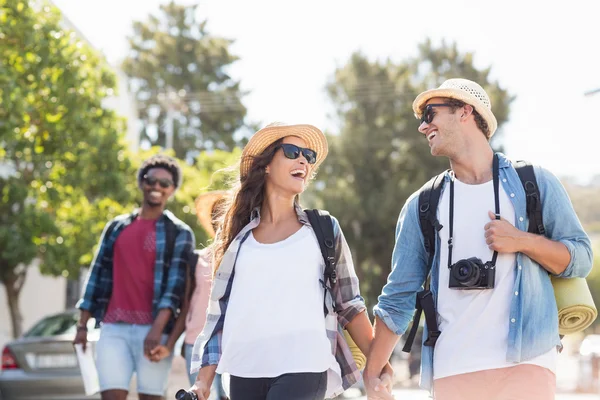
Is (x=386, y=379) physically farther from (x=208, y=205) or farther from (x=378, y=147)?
(x=378, y=147)

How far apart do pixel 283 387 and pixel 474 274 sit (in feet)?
3.00

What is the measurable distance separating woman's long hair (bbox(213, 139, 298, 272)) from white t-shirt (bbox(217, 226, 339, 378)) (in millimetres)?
297

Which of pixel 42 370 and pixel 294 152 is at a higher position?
pixel 294 152

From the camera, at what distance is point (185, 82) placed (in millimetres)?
50344

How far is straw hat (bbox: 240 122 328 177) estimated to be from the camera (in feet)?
15.5

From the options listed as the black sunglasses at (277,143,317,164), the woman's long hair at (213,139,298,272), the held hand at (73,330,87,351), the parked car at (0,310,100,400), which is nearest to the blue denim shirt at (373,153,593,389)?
the black sunglasses at (277,143,317,164)

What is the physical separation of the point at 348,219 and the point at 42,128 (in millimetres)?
23371

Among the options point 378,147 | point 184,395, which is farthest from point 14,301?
point 378,147

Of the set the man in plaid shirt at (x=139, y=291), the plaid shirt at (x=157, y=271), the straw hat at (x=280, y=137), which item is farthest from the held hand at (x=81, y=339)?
the straw hat at (x=280, y=137)

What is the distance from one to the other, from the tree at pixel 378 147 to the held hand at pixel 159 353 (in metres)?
31.6

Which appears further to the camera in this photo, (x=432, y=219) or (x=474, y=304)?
(x=432, y=219)

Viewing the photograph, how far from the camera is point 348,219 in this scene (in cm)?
3900

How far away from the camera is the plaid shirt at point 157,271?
6645 mm

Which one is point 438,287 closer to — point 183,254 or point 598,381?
point 183,254
